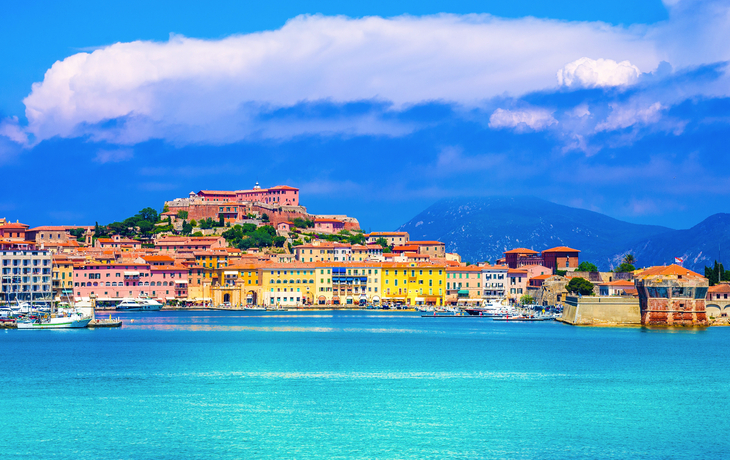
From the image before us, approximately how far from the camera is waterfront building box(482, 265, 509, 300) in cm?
10675

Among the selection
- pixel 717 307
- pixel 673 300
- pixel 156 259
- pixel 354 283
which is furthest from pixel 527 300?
pixel 156 259

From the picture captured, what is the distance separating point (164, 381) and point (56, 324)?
3463cm

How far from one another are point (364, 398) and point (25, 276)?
238 feet

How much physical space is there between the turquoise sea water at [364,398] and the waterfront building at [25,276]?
41446 mm

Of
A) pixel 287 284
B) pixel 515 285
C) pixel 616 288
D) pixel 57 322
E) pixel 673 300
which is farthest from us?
pixel 515 285

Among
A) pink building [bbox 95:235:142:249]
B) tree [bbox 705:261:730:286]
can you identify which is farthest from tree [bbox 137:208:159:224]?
tree [bbox 705:261:730:286]

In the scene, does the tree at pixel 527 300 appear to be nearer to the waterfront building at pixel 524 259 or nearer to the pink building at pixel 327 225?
the waterfront building at pixel 524 259

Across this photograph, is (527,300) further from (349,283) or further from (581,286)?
(349,283)

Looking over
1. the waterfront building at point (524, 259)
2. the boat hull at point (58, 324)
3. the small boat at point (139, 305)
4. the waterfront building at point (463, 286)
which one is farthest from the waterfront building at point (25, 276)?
the waterfront building at point (524, 259)

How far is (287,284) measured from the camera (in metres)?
103

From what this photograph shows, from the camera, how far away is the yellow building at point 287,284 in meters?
103

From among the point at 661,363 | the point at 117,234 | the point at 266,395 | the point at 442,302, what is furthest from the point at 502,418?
the point at 117,234

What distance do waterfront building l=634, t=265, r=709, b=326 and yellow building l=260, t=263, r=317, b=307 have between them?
46625 mm

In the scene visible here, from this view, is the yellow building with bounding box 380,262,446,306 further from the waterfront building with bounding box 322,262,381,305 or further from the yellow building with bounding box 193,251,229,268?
the yellow building with bounding box 193,251,229,268
